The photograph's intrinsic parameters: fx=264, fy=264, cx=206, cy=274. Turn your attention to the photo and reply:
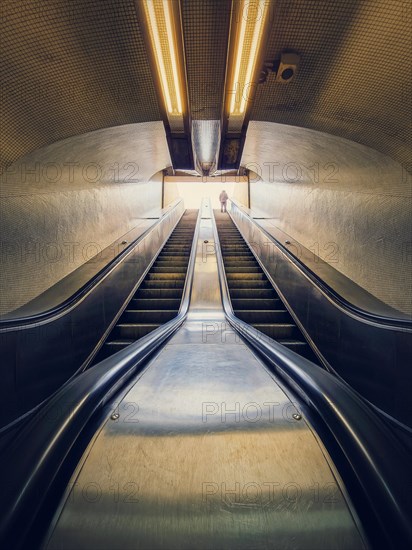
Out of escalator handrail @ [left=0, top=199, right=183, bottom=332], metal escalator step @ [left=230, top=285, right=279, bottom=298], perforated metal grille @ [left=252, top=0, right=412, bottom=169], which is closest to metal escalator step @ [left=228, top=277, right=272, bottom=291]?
metal escalator step @ [left=230, top=285, right=279, bottom=298]

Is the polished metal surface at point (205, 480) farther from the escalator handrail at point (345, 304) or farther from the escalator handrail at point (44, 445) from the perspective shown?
the escalator handrail at point (345, 304)

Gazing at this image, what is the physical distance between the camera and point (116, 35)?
209 centimetres

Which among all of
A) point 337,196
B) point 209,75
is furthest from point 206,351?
point 337,196

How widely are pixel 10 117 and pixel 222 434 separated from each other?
297 centimetres

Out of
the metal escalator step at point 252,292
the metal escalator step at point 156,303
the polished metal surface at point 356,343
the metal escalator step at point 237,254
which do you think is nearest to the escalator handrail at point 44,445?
the polished metal surface at point 356,343

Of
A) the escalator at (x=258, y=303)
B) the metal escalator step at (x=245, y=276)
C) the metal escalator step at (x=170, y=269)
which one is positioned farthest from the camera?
the metal escalator step at (x=170, y=269)

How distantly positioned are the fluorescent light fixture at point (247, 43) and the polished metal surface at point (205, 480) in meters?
2.69

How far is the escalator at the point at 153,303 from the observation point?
12.2 ft

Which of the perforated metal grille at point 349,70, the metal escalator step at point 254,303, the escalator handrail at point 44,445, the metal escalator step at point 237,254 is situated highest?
the perforated metal grille at point 349,70

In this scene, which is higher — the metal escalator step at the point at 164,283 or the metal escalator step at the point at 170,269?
the metal escalator step at the point at 170,269

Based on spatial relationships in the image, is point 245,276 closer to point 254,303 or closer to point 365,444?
point 254,303

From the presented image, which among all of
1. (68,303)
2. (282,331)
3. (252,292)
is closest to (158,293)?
(252,292)

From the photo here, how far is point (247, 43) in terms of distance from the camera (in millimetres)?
2240

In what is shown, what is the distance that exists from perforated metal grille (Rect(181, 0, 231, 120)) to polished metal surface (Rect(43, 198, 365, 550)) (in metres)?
2.75
